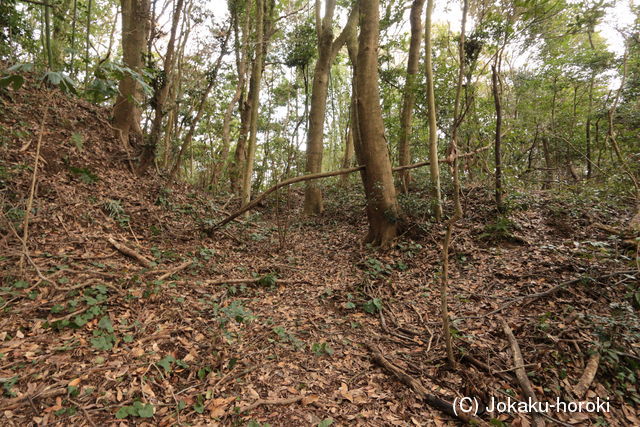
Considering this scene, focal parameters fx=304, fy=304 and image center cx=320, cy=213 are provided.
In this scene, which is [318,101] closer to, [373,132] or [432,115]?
[373,132]

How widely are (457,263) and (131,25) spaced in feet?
27.4

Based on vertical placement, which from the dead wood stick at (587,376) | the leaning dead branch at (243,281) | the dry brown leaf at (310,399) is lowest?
the dry brown leaf at (310,399)

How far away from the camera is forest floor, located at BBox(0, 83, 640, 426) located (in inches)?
104

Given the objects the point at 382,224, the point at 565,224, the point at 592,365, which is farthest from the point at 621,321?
the point at 382,224

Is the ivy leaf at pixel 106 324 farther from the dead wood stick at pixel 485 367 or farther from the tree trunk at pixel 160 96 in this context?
the tree trunk at pixel 160 96

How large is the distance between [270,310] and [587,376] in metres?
3.50

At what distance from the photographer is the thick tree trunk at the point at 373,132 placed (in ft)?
20.0

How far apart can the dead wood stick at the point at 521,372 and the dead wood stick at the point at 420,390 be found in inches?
18.1

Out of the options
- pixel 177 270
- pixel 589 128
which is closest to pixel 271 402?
pixel 177 270

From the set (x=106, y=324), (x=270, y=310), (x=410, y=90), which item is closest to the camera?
(x=106, y=324)

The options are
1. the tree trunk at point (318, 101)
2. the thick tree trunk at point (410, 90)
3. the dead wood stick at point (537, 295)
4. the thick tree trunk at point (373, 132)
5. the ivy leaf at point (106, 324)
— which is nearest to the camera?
the ivy leaf at point (106, 324)

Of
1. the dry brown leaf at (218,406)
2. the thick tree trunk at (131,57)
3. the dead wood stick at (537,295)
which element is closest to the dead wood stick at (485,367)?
the dead wood stick at (537,295)

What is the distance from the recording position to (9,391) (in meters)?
2.34

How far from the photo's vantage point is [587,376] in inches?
108
